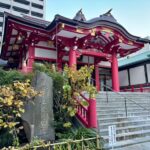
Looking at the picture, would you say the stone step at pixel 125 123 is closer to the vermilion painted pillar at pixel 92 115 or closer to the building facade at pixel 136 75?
the vermilion painted pillar at pixel 92 115

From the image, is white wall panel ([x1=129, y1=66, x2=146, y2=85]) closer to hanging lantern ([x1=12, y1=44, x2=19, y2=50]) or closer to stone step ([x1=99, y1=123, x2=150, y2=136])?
stone step ([x1=99, y1=123, x2=150, y2=136])

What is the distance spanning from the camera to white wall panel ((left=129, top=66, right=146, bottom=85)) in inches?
693

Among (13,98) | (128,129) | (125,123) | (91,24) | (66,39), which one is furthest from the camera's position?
(66,39)

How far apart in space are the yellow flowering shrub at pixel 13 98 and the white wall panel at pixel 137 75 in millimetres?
13778

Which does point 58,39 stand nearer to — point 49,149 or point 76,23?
point 76,23

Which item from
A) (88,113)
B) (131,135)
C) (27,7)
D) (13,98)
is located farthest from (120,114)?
(27,7)

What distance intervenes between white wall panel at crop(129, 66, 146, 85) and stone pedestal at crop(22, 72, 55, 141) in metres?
13.0

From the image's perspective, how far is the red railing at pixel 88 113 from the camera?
6.65 meters

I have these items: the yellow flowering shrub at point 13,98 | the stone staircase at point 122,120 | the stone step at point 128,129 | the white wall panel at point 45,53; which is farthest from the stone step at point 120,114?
the white wall panel at point 45,53

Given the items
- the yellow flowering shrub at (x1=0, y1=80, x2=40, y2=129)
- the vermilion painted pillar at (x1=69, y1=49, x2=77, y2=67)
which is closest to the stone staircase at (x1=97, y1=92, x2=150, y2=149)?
the yellow flowering shrub at (x1=0, y1=80, x2=40, y2=129)

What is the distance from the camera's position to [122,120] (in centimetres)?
805

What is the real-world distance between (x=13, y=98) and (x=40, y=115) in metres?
1.02

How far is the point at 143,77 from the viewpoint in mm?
17469

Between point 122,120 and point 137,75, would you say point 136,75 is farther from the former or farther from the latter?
point 122,120
